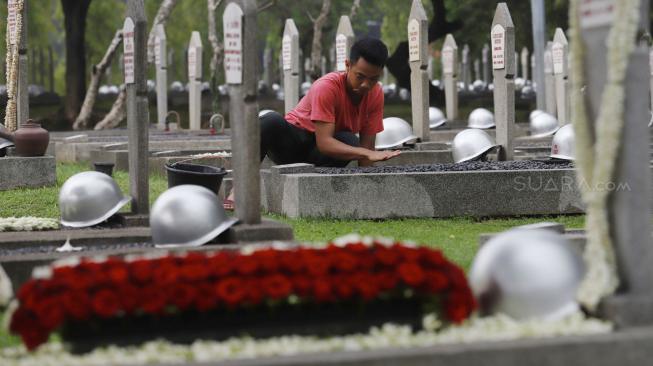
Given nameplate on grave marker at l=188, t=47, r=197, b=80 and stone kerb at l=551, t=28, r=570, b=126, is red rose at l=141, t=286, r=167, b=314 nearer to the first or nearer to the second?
stone kerb at l=551, t=28, r=570, b=126

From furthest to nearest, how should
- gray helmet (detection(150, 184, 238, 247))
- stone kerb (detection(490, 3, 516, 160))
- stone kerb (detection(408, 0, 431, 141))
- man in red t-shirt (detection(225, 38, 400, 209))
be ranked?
1. stone kerb (detection(408, 0, 431, 141))
2. stone kerb (detection(490, 3, 516, 160))
3. man in red t-shirt (detection(225, 38, 400, 209))
4. gray helmet (detection(150, 184, 238, 247))

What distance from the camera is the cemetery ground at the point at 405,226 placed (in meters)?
11.7

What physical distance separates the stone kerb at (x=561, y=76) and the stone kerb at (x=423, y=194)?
14.2 meters

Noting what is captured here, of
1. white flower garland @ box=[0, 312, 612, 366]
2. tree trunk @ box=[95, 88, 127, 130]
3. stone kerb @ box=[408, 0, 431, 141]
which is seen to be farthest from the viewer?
tree trunk @ box=[95, 88, 127, 130]

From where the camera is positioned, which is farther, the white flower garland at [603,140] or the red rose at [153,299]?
the white flower garland at [603,140]

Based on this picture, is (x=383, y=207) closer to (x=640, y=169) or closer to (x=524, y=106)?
(x=640, y=169)

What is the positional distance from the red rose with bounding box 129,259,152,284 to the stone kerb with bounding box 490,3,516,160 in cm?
1243

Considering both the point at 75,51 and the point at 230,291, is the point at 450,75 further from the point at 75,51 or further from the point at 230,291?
the point at 230,291

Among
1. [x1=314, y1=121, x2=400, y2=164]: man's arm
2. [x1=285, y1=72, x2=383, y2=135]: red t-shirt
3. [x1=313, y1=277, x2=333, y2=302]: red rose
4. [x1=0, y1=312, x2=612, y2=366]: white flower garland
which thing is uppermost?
[x1=285, y1=72, x2=383, y2=135]: red t-shirt

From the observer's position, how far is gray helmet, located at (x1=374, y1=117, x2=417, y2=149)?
21016 mm

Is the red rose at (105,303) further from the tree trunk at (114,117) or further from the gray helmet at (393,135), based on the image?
the tree trunk at (114,117)

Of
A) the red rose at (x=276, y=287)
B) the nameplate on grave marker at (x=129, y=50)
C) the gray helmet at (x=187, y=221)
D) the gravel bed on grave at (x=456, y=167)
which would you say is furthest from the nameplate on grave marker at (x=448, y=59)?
the red rose at (x=276, y=287)

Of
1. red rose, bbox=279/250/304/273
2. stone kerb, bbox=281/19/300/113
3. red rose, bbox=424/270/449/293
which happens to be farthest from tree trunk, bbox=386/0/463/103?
red rose, bbox=424/270/449/293

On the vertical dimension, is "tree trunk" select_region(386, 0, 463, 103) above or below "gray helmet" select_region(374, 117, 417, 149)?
above
